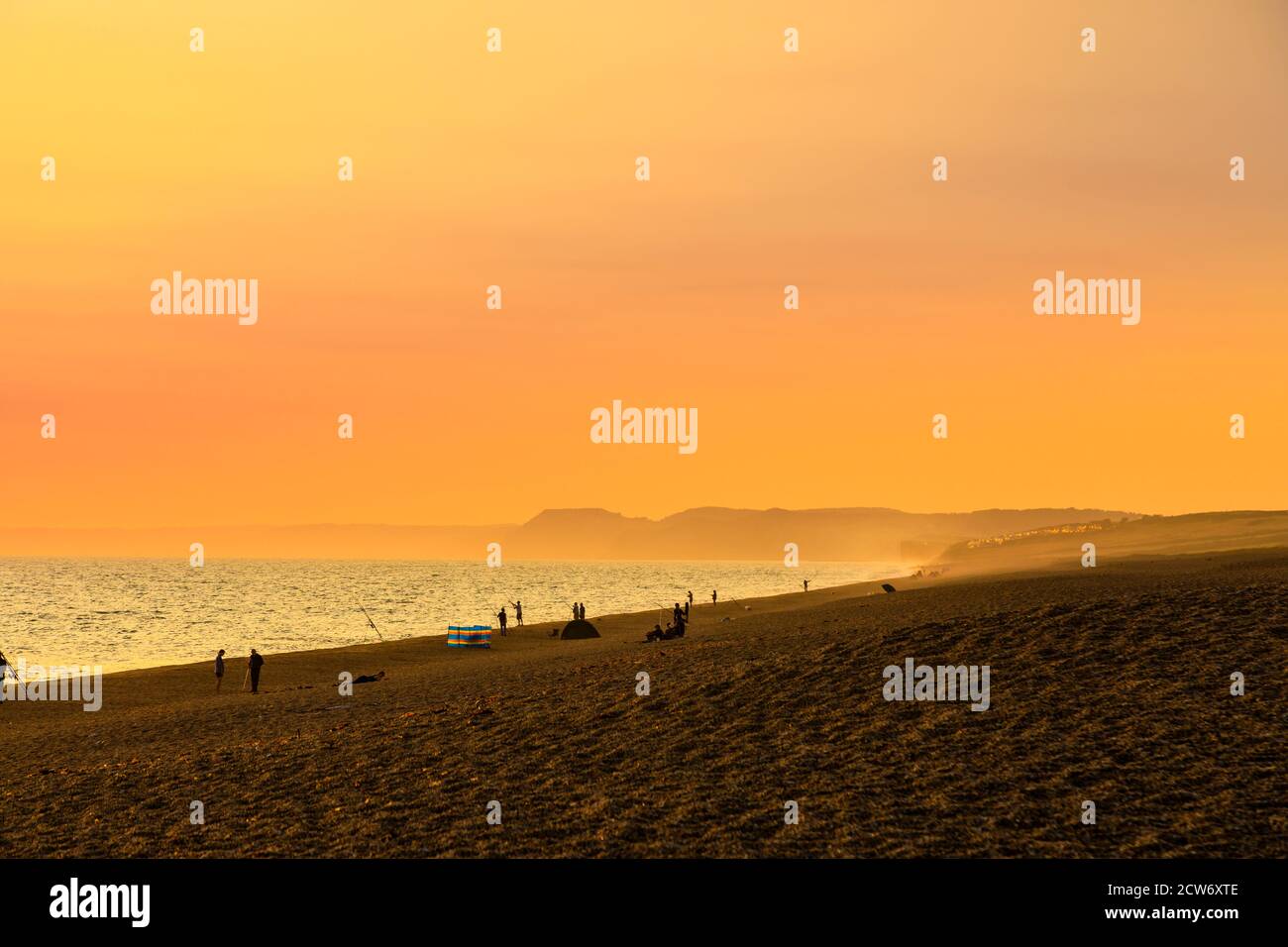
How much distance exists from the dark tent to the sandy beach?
2478 cm

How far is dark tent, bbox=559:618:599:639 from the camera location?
201 ft

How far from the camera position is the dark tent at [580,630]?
61.2 m

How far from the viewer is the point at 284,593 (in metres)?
193

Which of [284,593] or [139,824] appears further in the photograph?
[284,593]

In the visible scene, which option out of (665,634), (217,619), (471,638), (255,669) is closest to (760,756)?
(255,669)

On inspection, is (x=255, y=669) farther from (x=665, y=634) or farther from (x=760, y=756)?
(x=760, y=756)

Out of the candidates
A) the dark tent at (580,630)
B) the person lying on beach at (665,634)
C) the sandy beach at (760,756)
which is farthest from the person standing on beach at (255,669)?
the dark tent at (580,630)

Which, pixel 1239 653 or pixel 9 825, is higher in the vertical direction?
pixel 1239 653

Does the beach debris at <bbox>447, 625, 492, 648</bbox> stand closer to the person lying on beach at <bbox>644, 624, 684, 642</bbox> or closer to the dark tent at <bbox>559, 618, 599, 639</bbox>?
the dark tent at <bbox>559, 618, 599, 639</bbox>
